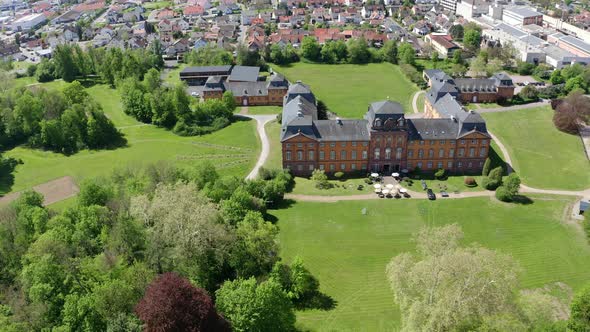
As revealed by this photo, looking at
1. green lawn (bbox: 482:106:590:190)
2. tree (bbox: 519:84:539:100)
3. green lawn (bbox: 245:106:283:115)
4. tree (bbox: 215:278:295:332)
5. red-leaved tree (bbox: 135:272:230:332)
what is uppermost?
red-leaved tree (bbox: 135:272:230:332)

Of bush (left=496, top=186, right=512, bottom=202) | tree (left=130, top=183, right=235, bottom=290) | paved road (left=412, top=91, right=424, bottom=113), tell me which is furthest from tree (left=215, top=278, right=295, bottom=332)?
paved road (left=412, top=91, right=424, bottom=113)

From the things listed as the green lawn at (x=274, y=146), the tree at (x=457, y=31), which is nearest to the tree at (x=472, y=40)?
the tree at (x=457, y=31)

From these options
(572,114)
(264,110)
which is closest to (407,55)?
(264,110)

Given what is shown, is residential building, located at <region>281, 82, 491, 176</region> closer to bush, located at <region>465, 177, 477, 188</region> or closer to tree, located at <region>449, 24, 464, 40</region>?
bush, located at <region>465, 177, 477, 188</region>

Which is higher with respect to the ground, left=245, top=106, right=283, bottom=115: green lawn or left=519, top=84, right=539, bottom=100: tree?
left=519, top=84, right=539, bottom=100: tree

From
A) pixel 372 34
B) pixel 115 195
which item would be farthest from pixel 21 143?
pixel 372 34

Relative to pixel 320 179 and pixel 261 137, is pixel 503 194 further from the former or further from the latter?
pixel 261 137
